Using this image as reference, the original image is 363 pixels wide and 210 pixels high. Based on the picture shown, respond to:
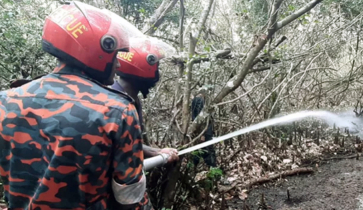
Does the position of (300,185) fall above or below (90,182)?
above

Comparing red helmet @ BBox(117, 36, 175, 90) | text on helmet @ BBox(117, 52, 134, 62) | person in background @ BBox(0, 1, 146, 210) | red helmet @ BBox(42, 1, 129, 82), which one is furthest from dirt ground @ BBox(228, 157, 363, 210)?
red helmet @ BBox(42, 1, 129, 82)

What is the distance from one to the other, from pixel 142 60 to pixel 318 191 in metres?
3.43

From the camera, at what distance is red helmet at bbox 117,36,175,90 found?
2.38m

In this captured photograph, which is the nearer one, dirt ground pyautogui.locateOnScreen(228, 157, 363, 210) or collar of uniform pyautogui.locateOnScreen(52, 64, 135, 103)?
collar of uniform pyautogui.locateOnScreen(52, 64, 135, 103)

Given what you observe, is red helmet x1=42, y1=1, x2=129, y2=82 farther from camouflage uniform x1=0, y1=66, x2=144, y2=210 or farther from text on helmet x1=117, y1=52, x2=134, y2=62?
text on helmet x1=117, y1=52, x2=134, y2=62

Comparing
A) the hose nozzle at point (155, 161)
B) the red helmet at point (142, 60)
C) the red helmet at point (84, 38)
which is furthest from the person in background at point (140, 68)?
the red helmet at point (84, 38)

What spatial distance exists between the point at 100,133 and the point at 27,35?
13.6 ft

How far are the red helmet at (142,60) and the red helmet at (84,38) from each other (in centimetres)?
81

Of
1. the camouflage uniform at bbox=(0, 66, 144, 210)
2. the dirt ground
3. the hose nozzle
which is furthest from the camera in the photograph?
the dirt ground

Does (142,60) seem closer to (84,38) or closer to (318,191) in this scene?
(84,38)

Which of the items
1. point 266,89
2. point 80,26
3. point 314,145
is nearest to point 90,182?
point 80,26

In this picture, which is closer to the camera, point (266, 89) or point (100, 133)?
point (100, 133)

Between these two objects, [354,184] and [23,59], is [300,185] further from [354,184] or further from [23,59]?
[23,59]

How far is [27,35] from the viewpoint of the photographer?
4797mm
